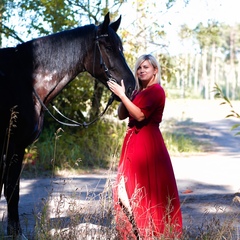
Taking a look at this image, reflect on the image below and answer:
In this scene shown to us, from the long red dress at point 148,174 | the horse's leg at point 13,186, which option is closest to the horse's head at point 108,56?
the long red dress at point 148,174

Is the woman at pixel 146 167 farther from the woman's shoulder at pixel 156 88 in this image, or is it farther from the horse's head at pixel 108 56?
the horse's head at pixel 108 56

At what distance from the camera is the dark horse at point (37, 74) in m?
4.53

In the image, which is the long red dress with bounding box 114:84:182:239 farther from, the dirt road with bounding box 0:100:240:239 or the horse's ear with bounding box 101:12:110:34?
the horse's ear with bounding box 101:12:110:34

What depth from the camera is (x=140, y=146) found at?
13.9ft

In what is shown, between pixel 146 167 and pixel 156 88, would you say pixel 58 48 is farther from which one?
pixel 146 167

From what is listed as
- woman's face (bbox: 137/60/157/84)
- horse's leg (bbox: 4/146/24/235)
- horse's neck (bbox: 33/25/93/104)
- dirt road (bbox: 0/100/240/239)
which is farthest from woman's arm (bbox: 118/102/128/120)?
horse's leg (bbox: 4/146/24/235)

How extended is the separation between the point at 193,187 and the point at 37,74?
4.40m

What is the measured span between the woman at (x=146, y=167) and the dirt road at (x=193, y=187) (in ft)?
0.58

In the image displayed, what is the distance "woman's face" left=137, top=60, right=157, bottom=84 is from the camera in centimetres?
434

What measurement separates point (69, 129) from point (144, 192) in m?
7.82

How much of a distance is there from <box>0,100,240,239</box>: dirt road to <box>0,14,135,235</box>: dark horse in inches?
18.8

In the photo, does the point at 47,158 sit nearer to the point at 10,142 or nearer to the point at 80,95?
the point at 80,95

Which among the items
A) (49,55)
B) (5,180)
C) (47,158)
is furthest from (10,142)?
(47,158)

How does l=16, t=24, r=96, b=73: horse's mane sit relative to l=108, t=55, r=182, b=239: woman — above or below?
above
